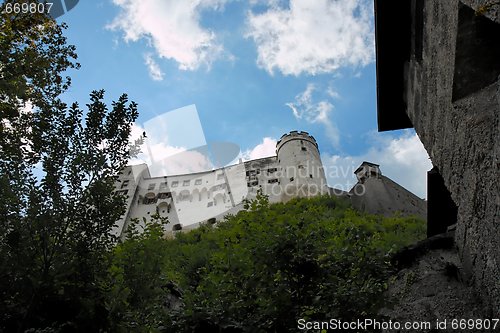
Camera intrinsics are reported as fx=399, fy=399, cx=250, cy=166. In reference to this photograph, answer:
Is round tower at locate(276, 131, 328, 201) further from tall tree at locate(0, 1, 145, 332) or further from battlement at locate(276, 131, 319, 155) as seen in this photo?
tall tree at locate(0, 1, 145, 332)

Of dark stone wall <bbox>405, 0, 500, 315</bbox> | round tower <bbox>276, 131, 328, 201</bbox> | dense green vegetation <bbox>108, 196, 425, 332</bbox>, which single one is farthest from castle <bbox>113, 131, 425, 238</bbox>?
dark stone wall <bbox>405, 0, 500, 315</bbox>

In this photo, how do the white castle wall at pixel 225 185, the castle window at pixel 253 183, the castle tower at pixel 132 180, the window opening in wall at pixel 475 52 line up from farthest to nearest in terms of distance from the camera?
the castle window at pixel 253 183, the castle tower at pixel 132 180, the white castle wall at pixel 225 185, the window opening in wall at pixel 475 52

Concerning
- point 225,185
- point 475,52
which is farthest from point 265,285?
point 225,185

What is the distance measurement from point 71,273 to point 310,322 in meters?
3.34

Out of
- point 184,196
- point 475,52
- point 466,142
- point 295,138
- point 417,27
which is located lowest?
point 466,142

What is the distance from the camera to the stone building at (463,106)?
3572 mm

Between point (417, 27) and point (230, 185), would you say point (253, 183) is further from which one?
point (417, 27)

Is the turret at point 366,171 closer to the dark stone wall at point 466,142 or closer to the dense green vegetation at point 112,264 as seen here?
the dense green vegetation at point 112,264

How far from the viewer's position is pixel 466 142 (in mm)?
4074

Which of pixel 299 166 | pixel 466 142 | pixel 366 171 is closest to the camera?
pixel 466 142

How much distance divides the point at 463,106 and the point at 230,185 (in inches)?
2132

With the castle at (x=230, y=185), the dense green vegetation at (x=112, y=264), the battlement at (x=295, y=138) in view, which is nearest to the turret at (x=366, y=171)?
the castle at (x=230, y=185)

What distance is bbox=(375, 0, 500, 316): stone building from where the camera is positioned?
3.57m

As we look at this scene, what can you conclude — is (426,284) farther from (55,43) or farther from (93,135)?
(55,43)
